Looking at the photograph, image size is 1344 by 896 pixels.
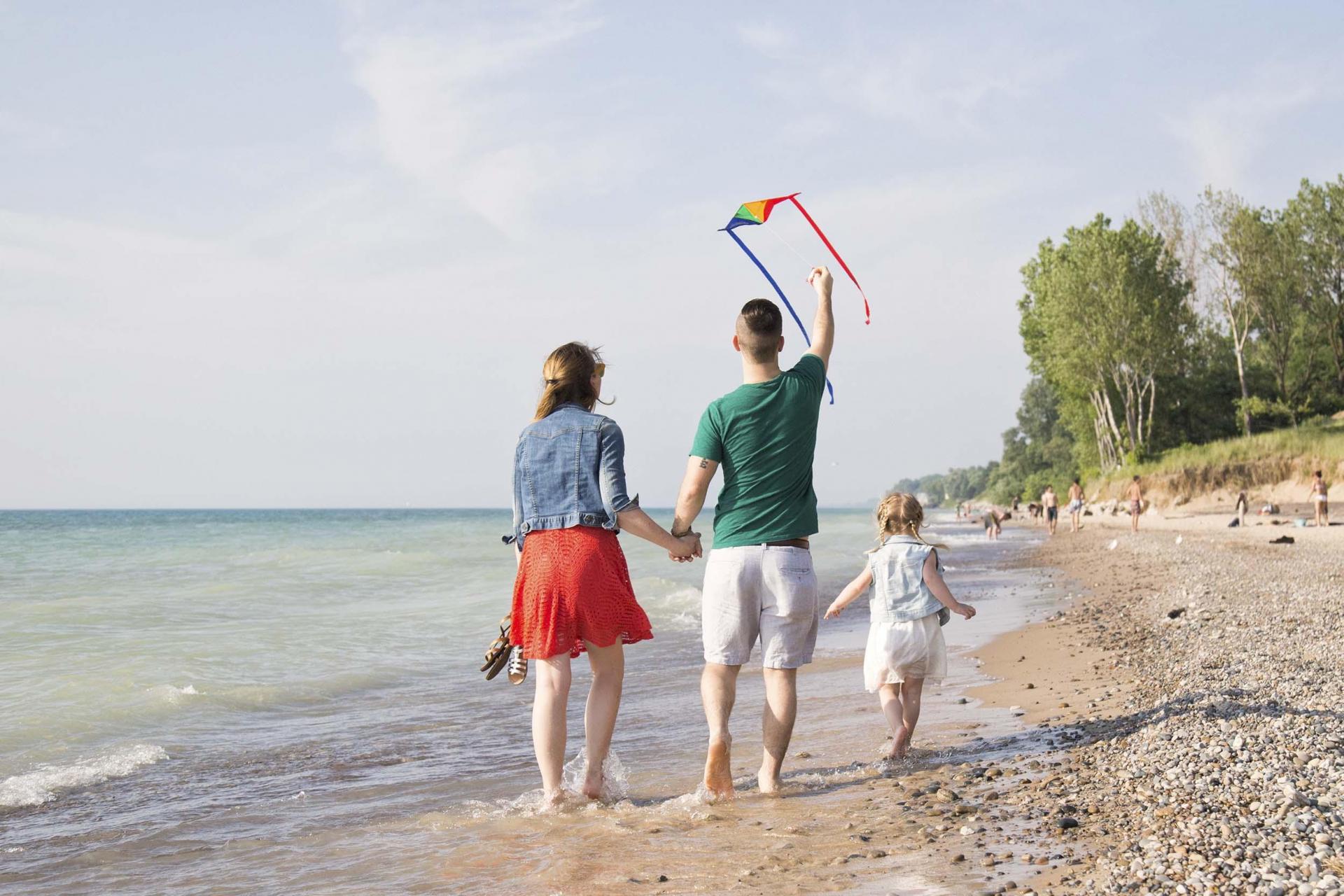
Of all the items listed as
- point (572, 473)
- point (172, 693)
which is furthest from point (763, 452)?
point (172, 693)

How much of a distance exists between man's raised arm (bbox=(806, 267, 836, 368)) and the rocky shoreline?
6.67 ft

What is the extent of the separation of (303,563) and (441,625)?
13068 mm

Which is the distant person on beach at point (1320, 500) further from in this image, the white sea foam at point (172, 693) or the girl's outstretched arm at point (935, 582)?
the white sea foam at point (172, 693)

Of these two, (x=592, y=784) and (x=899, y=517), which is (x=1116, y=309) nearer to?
(x=899, y=517)

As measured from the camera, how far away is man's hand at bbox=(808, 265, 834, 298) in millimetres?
4715

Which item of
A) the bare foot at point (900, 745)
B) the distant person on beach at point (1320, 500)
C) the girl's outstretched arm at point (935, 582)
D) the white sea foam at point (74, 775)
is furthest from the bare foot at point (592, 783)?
the distant person on beach at point (1320, 500)

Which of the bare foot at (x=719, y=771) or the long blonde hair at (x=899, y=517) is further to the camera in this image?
the long blonde hair at (x=899, y=517)

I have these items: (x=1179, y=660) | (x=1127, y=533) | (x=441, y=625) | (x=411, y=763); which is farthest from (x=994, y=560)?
(x=411, y=763)

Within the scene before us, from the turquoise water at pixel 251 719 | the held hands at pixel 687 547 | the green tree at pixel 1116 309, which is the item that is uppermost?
the green tree at pixel 1116 309

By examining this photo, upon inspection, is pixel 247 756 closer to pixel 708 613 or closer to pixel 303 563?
pixel 708 613

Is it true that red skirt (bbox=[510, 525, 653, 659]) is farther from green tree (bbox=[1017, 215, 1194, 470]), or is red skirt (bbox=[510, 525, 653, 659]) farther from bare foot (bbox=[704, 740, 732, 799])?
green tree (bbox=[1017, 215, 1194, 470])

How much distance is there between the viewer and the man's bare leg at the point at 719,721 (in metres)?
4.43

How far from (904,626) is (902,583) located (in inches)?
8.7

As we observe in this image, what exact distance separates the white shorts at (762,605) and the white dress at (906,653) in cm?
94
